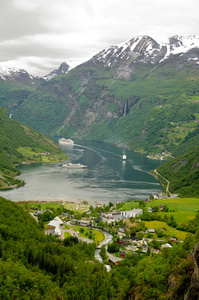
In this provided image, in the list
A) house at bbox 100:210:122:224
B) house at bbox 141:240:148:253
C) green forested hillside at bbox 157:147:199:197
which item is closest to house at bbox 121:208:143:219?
house at bbox 100:210:122:224

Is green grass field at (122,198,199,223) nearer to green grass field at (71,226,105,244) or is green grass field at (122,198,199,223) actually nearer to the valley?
the valley

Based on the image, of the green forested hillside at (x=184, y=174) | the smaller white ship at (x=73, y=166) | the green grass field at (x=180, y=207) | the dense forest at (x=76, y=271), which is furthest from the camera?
the smaller white ship at (x=73, y=166)

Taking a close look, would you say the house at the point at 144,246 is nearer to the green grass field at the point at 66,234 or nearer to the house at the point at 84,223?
the green grass field at the point at 66,234

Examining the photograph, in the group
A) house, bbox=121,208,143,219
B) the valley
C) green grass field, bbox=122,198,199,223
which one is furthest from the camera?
house, bbox=121,208,143,219

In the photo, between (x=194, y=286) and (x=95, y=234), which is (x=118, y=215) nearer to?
(x=95, y=234)

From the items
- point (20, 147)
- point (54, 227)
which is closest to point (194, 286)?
point (54, 227)

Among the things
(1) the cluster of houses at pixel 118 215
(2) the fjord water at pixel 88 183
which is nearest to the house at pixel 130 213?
(1) the cluster of houses at pixel 118 215
